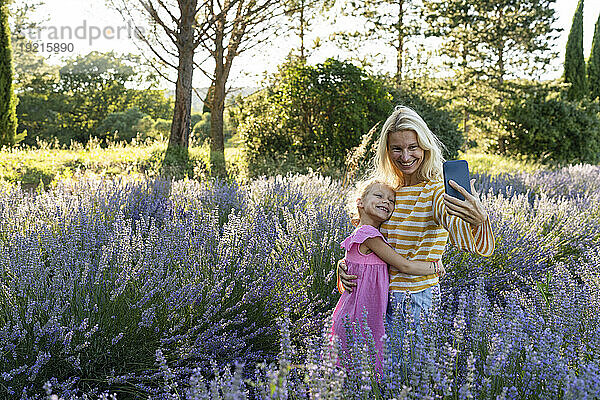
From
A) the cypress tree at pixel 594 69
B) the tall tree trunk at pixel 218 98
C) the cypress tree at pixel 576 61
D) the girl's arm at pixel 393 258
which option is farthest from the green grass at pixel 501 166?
the cypress tree at pixel 594 69

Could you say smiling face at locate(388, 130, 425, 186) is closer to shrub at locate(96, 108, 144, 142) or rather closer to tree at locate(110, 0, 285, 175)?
tree at locate(110, 0, 285, 175)

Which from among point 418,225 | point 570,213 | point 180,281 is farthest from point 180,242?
point 570,213

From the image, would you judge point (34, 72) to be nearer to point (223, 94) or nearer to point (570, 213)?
point (223, 94)

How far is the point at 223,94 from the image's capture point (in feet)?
46.7

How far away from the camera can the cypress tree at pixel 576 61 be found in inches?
892

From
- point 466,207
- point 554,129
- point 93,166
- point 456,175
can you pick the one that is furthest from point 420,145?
point 554,129

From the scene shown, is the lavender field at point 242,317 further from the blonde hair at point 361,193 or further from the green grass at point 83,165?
the green grass at point 83,165

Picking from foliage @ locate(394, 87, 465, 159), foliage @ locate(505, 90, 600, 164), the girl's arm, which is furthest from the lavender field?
foliage @ locate(505, 90, 600, 164)

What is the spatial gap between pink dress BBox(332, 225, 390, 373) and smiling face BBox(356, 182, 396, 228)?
0.32 feet

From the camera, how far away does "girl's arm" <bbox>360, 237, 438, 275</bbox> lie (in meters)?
2.07

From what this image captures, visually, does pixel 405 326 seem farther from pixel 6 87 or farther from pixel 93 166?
pixel 6 87

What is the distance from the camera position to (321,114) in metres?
9.32

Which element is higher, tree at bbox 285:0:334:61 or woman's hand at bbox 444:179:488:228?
tree at bbox 285:0:334:61

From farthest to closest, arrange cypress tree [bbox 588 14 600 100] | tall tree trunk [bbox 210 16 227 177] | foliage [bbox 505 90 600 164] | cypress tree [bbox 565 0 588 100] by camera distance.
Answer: cypress tree [bbox 588 14 600 100] < cypress tree [bbox 565 0 588 100] < foliage [bbox 505 90 600 164] < tall tree trunk [bbox 210 16 227 177]
